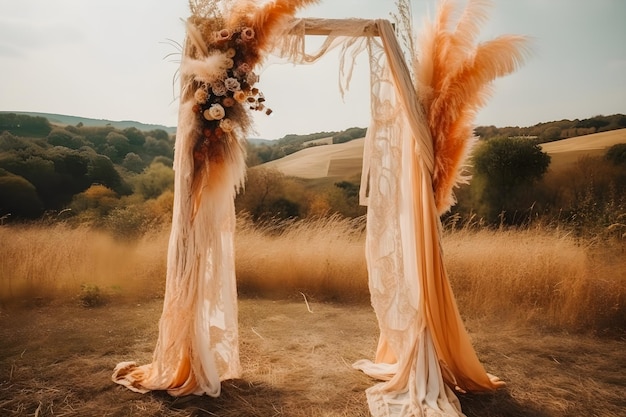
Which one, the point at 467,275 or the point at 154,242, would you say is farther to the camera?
the point at 154,242

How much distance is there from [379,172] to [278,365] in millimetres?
1795

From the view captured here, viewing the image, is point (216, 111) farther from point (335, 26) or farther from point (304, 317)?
point (304, 317)

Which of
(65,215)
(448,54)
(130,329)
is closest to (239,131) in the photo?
(448,54)

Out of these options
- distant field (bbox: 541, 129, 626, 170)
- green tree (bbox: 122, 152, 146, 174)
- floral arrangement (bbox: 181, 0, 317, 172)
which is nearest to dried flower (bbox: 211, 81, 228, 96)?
floral arrangement (bbox: 181, 0, 317, 172)

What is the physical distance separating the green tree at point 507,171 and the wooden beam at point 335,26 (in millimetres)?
5154

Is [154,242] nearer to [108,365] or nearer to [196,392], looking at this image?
[108,365]

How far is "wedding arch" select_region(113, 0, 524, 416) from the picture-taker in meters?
3.00

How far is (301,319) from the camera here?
5137 millimetres

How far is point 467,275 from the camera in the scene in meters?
5.58

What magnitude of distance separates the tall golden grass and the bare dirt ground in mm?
295

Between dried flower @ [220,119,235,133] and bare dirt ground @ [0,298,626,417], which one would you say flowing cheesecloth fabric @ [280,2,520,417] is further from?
dried flower @ [220,119,235,133]

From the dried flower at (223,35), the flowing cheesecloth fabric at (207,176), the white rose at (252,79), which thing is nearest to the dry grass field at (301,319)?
the flowing cheesecloth fabric at (207,176)

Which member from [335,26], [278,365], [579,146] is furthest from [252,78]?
[579,146]

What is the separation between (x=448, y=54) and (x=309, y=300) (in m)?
3.60
